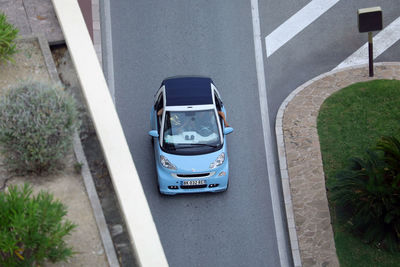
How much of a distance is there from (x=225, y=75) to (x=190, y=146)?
152 inches

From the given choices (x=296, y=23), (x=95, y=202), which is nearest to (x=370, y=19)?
(x=296, y=23)

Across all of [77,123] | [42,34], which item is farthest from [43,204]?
[42,34]

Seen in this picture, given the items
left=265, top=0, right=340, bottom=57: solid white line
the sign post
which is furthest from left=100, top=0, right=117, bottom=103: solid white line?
the sign post

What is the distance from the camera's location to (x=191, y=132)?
46.0 ft

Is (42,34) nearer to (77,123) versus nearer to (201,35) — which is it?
(77,123)

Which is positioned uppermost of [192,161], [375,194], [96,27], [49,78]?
[49,78]

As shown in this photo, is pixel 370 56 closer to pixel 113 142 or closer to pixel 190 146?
pixel 190 146

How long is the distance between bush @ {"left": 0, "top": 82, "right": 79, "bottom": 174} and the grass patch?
26.7 ft

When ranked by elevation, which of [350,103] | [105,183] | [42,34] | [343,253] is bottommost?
[343,253]

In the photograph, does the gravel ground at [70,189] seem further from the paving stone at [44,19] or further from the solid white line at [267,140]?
the solid white line at [267,140]

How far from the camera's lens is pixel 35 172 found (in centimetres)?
838

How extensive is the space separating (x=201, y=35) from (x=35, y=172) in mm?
10520

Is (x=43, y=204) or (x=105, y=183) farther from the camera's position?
(x=105, y=183)

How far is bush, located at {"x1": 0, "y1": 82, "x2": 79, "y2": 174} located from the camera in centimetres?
756
